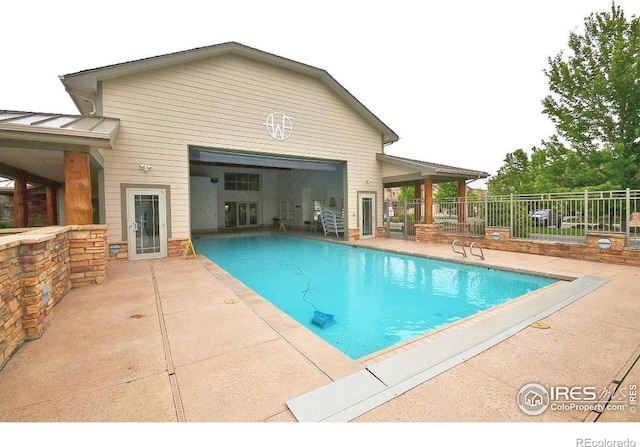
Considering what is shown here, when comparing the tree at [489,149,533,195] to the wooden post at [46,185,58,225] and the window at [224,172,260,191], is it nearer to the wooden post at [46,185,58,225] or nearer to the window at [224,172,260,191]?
the window at [224,172,260,191]

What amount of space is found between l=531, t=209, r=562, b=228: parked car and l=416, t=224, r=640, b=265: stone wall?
96cm

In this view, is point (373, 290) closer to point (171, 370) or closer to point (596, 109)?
point (171, 370)

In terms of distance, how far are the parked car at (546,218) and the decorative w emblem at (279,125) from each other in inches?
359

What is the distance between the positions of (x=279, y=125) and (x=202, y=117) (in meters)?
2.83

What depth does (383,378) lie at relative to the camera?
2.44m

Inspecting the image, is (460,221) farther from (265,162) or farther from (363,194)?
(265,162)

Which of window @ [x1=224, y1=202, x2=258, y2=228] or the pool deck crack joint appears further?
window @ [x1=224, y1=202, x2=258, y2=228]

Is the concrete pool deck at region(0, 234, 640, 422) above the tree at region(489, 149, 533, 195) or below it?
below

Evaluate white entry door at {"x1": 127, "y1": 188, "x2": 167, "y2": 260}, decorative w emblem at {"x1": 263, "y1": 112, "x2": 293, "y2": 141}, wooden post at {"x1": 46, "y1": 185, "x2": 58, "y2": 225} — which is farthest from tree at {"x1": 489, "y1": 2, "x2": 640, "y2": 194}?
wooden post at {"x1": 46, "y1": 185, "x2": 58, "y2": 225}

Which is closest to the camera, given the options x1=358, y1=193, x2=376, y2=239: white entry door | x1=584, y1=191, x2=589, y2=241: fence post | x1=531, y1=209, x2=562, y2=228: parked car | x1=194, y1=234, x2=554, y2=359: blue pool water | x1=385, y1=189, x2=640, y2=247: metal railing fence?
x1=194, y1=234, x2=554, y2=359: blue pool water

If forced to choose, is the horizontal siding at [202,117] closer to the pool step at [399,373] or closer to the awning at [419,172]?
the awning at [419,172]

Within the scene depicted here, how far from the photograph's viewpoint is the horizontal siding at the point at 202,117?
859 centimetres

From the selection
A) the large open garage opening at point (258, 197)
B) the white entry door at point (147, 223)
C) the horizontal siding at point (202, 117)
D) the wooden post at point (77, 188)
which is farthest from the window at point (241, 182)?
the wooden post at point (77, 188)

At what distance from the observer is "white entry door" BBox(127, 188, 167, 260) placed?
8.68 meters
